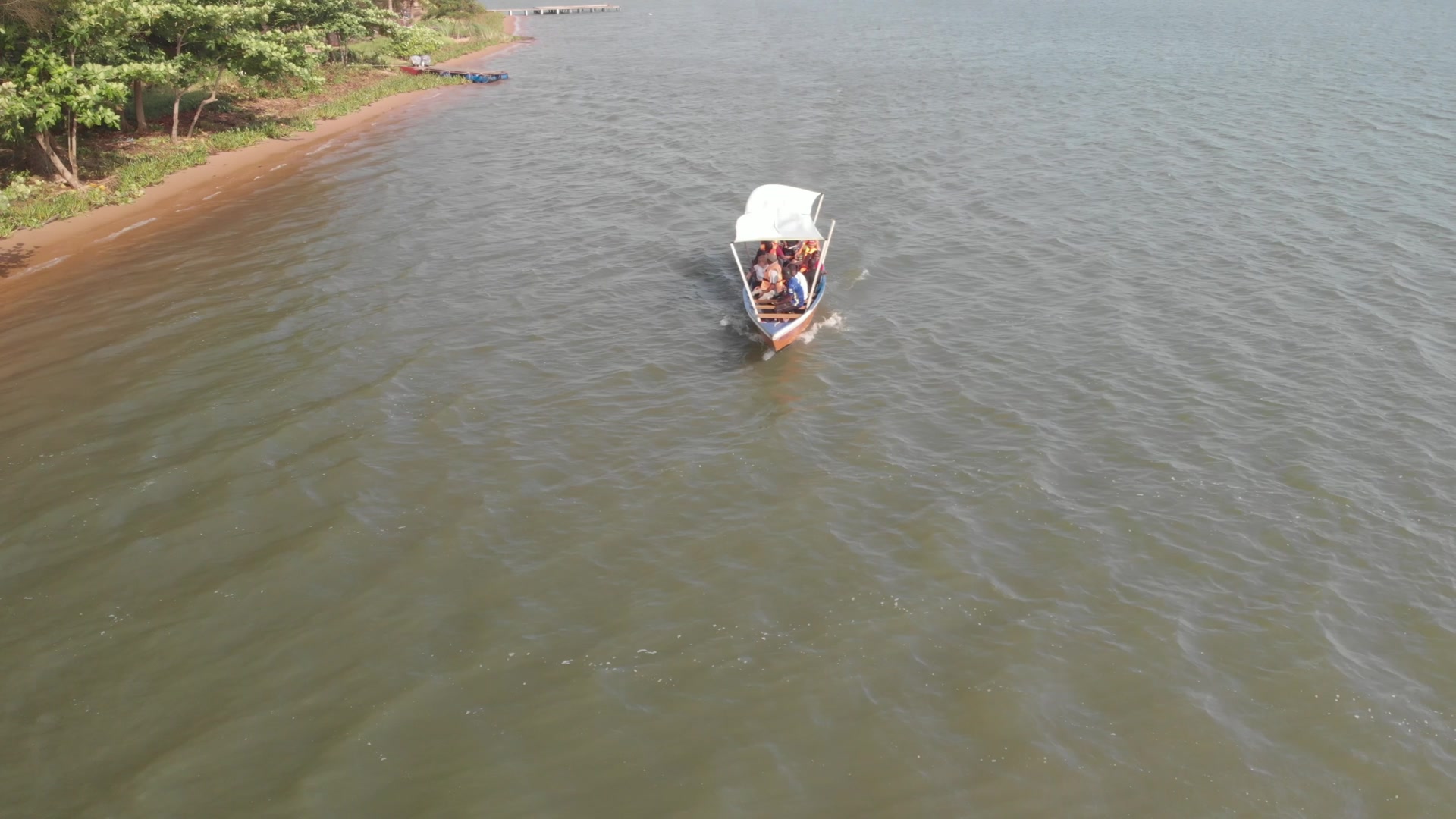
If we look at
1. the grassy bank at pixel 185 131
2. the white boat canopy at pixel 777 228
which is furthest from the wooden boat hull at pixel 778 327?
the grassy bank at pixel 185 131

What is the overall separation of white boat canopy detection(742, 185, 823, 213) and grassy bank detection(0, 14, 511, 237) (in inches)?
810

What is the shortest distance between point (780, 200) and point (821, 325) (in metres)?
4.32

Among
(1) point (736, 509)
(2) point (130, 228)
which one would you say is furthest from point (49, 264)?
(1) point (736, 509)

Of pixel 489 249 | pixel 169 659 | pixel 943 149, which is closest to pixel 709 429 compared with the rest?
pixel 169 659

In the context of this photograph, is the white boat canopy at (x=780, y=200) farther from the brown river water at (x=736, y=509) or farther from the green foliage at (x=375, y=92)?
the green foliage at (x=375, y=92)

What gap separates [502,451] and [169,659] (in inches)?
288

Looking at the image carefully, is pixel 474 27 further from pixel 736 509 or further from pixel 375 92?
pixel 736 509

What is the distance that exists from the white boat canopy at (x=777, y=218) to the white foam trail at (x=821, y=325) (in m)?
2.13

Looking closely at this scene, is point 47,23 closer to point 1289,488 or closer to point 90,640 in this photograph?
point 90,640

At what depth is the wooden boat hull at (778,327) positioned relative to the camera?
2450 centimetres

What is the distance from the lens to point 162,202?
3647cm

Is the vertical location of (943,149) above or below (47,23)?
below

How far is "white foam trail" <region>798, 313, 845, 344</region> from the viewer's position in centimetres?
2614

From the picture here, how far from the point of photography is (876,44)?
250 ft
